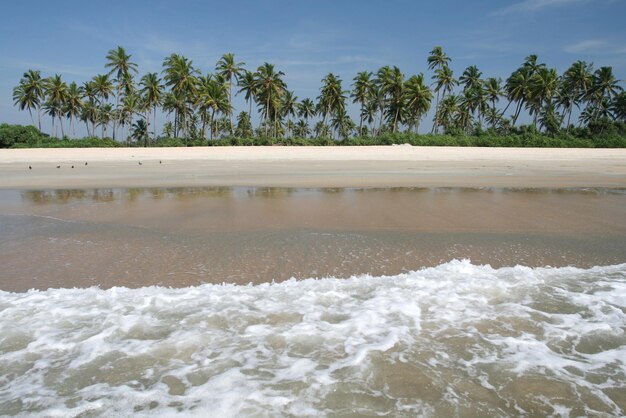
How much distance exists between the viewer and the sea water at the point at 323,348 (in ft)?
8.31

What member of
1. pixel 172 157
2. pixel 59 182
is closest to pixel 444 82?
pixel 172 157

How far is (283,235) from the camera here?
22.1ft

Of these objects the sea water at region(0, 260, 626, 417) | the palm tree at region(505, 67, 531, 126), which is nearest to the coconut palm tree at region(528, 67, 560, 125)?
the palm tree at region(505, 67, 531, 126)

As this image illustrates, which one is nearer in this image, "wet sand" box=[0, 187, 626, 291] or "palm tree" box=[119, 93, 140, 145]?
"wet sand" box=[0, 187, 626, 291]

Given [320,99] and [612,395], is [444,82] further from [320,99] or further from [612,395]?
[612,395]

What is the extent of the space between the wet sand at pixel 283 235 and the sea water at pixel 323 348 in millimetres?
614

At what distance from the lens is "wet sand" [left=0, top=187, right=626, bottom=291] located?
5.09m

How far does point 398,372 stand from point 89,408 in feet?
6.45

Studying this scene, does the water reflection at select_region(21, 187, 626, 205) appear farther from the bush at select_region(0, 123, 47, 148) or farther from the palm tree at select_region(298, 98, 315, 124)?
the palm tree at select_region(298, 98, 315, 124)

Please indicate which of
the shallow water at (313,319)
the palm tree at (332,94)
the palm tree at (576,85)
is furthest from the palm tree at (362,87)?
the shallow water at (313,319)

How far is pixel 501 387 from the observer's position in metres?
2.66

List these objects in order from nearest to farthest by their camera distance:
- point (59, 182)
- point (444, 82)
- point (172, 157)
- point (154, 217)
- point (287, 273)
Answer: point (287, 273), point (154, 217), point (59, 182), point (172, 157), point (444, 82)

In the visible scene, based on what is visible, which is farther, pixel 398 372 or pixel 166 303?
pixel 166 303

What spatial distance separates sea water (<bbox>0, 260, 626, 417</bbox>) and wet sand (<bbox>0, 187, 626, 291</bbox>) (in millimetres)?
614
